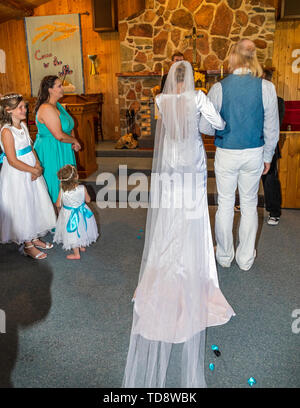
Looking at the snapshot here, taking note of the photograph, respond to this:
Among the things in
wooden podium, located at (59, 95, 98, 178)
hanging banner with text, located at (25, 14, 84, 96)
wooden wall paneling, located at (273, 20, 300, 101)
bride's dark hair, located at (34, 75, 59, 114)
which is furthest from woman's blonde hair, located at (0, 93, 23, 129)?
wooden wall paneling, located at (273, 20, 300, 101)

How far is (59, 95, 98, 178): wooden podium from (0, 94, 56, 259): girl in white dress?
1859 mm

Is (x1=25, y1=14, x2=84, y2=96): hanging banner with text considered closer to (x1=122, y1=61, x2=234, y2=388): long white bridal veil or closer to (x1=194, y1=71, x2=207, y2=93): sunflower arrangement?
(x1=194, y1=71, x2=207, y2=93): sunflower arrangement

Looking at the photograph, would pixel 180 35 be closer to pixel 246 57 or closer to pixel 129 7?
pixel 129 7

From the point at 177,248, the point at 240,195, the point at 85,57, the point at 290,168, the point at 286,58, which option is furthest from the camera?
the point at 85,57

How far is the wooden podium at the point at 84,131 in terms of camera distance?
493 cm

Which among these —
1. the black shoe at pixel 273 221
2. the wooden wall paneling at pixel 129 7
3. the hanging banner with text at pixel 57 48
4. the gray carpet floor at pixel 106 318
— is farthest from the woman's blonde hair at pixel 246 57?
the hanging banner with text at pixel 57 48

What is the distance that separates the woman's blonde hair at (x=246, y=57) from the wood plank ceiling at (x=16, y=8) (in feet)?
21.5

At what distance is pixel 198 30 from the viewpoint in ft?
23.5

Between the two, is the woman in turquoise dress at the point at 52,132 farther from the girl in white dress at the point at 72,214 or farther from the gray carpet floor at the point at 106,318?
the gray carpet floor at the point at 106,318

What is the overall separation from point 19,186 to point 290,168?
2.96m

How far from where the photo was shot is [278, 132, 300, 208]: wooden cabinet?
4.07m

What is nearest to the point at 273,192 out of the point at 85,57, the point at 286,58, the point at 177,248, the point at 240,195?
the point at 240,195
